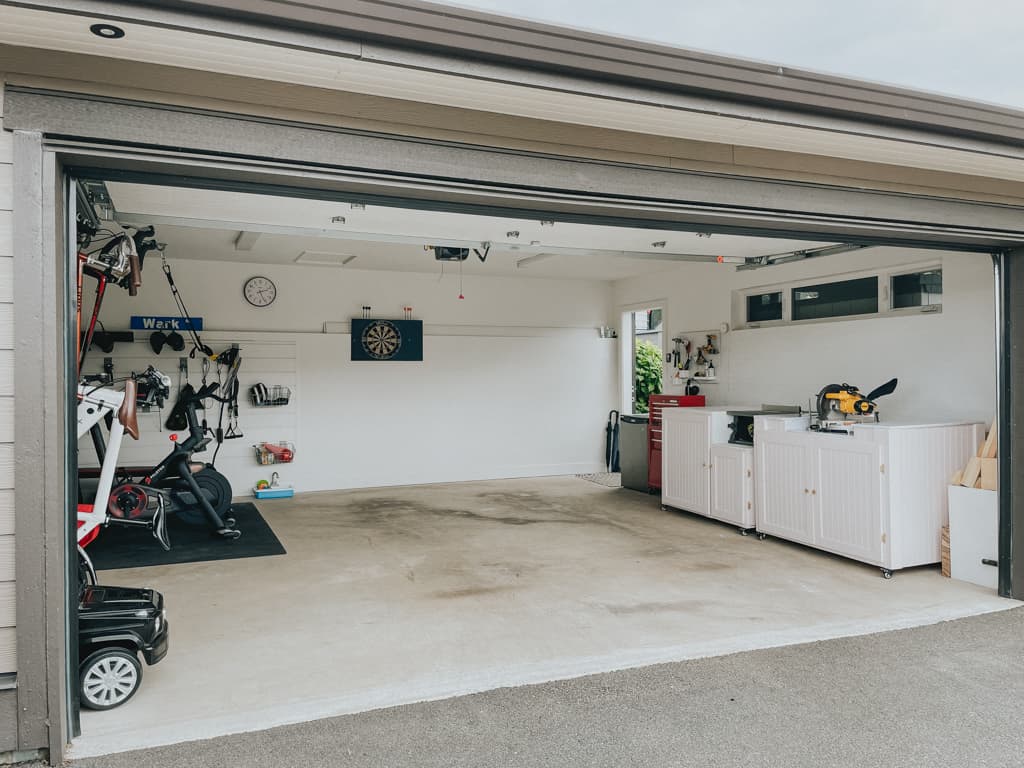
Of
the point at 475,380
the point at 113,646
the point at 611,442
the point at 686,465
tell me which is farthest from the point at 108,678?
the point at 611,442

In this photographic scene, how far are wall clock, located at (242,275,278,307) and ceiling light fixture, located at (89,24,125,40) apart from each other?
21.0 ft

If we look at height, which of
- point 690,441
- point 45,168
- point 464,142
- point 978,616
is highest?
point 464,142

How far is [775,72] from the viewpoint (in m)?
2.81

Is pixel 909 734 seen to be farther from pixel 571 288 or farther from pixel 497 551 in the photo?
pixel 571 288

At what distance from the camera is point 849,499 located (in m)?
5.16

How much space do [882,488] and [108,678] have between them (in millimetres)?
4545

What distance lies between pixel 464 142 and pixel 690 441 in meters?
4.73

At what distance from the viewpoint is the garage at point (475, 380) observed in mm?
2576

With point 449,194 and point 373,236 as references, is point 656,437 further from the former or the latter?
point 449,194

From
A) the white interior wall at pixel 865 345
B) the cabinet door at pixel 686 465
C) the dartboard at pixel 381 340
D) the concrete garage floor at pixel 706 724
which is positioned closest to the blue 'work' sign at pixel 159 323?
the dartboard at pixel 381 340

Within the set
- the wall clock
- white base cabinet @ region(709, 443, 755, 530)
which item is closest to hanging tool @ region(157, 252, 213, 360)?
the wall clock

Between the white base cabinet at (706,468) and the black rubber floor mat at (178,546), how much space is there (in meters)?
3.70

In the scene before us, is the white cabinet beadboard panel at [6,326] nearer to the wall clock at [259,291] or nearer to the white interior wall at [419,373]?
the white interior wall at [419,373]

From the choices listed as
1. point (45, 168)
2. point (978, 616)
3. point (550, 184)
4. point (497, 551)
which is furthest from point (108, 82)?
point (978, 616)
